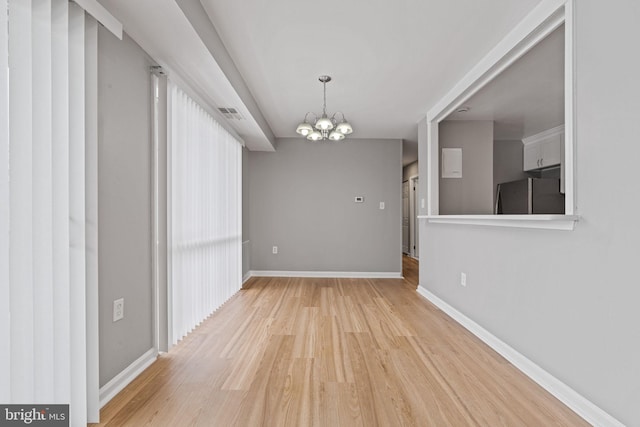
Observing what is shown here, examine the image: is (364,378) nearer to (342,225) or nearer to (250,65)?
(250,65)

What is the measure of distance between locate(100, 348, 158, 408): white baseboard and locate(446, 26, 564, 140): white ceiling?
3.65m

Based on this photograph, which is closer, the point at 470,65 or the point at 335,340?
→ the point at 335,340

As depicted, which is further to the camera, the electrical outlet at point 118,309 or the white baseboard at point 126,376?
the electrical outlet at point 118,309

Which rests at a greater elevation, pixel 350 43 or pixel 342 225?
pixel 350 43

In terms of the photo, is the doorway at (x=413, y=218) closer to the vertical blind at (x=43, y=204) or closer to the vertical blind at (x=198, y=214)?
the vertical blind at (x=198, y=214)

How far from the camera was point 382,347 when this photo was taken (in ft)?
8.36

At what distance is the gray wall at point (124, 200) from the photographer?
179 cm

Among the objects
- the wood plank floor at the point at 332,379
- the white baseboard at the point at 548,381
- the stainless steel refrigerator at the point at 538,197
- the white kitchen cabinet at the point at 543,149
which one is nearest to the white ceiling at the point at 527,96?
the white kitchen cabinet at the point at 543,149

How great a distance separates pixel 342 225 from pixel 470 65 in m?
3.29

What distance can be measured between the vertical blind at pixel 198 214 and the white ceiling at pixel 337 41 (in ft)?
1.25

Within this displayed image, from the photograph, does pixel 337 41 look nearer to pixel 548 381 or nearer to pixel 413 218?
pixel 548 381

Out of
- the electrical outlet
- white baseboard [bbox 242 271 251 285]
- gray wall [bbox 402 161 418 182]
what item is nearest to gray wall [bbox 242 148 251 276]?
white baseboard [bbox 242 271 251 285]

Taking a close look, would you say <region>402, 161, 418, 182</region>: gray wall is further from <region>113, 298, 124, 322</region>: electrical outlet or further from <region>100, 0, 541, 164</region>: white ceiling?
<region>113, 298, 124, 322</region>: electrical outlet

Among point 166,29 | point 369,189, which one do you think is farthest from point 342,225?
point 166,29
